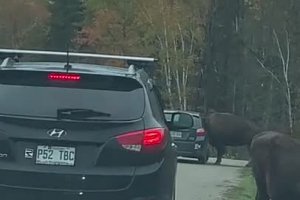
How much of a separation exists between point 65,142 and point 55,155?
136mm

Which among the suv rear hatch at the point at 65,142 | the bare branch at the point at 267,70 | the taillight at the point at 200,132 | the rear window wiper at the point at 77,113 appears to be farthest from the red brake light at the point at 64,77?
the bare branch at the point at 267,70

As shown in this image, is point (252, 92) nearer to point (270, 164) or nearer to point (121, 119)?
point (270, 164)

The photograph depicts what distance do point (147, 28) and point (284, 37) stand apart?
24.6 ft

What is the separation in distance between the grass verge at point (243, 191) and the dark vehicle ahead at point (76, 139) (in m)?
8.05

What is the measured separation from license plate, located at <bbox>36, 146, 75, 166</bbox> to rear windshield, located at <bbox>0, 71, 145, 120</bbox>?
268 mm

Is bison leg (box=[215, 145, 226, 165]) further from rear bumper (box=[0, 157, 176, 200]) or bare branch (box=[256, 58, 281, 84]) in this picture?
bare branch (box=[256, 58, 281, 84])

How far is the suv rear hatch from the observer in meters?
8.48

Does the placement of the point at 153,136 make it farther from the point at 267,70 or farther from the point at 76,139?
the point at 267,70

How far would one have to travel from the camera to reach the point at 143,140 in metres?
8.61

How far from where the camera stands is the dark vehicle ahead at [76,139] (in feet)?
27.9

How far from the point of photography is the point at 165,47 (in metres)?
56.4

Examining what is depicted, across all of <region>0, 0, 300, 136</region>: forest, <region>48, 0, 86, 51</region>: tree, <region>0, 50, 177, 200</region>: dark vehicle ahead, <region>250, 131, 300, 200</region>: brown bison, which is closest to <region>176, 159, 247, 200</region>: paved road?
<region>250, 131, 300, 200</region>: brown bison

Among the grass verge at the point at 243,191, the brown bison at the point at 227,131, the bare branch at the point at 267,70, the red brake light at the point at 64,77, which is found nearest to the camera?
the red brake light at the point at 64,77

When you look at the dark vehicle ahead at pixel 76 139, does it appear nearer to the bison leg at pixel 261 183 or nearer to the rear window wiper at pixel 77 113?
the rear window wiper at pixel 77 113
